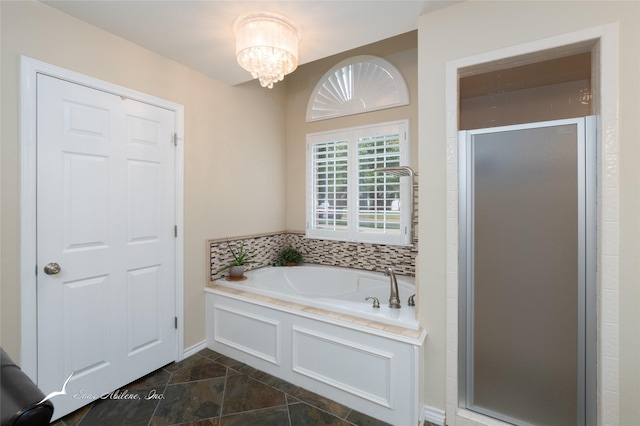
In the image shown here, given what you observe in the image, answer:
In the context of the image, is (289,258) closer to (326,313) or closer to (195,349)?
(195,349)

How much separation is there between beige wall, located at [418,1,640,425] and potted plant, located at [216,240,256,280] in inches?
68.4

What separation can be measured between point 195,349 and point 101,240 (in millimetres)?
1267

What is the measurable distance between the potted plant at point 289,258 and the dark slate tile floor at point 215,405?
1293 millimetres

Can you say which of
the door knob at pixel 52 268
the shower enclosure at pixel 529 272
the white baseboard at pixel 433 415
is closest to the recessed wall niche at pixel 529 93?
the shower enclosure at pixel 529 272

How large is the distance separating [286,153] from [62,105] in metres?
2.25

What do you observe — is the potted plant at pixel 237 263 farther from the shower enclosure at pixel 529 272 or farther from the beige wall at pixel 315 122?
the shower enclosure at pixel 529 272

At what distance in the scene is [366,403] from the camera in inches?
74.3

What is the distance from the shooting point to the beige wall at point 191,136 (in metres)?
1.64

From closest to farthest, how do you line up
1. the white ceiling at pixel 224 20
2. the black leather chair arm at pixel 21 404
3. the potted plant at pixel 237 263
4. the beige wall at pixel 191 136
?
the black leather chair arm at pixel 21 404 < the beige wall at pixel 191 136 < the white ceiling at pixel 224 20 < the potted plant at pixel 237 263

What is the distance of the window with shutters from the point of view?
2902mm

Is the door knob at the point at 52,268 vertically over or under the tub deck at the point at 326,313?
over

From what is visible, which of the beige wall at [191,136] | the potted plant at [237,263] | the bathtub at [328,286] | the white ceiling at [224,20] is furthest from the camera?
the potted plant at [237,263]

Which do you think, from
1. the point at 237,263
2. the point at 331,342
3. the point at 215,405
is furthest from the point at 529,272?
the point at 237,263

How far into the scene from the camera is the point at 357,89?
3164mm
